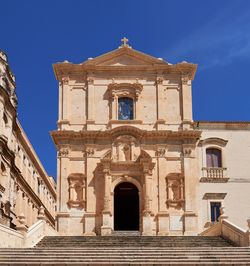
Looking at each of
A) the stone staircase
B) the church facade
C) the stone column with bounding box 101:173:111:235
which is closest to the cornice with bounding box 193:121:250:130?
the church facade

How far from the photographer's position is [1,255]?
799 inches

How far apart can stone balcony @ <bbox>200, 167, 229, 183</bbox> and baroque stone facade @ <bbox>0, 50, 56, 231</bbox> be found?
32.8 feet

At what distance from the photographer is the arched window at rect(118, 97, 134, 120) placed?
122 feet

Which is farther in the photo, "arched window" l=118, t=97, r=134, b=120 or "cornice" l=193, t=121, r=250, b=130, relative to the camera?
"cornice" l=193, t=121, r=250, b=130

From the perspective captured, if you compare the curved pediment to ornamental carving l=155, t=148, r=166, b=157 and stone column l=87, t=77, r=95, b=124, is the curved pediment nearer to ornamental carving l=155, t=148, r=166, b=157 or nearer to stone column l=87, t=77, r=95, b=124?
ornamental carving l=155, t=148, r=166, b=157

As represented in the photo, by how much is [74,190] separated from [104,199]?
1915 mm

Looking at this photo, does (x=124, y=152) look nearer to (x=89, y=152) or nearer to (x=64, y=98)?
(x=89, y=152)

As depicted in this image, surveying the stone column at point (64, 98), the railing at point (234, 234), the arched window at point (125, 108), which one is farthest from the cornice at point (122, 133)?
the railing at point (234, 234)

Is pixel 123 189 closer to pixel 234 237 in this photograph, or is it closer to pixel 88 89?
pixel 88 89

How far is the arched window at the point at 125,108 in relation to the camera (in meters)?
37.2

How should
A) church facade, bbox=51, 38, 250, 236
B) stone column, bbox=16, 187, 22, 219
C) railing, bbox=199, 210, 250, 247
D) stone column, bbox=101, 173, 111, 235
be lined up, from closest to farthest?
railing, bbox=199, 210, 250, 247 → stone column, bbox=101, 173, 111, 235 → church facade, bbox=51, 38, 250, 236 → stone column, bbox=16, 187, 22, 219

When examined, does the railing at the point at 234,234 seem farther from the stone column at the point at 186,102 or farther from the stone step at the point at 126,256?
the stone column at the point at 186,102

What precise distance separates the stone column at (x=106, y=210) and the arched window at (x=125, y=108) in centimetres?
413

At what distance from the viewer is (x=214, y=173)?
122ft
